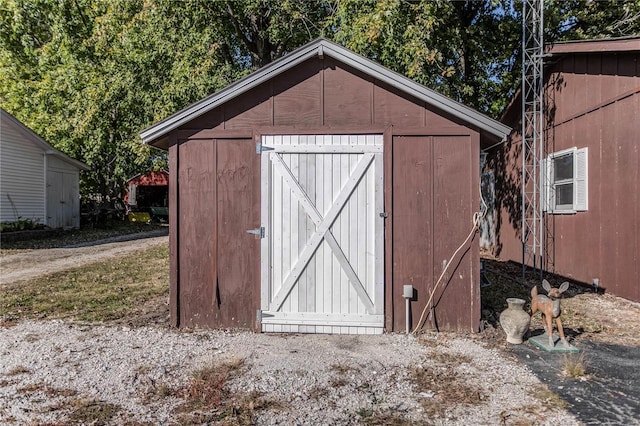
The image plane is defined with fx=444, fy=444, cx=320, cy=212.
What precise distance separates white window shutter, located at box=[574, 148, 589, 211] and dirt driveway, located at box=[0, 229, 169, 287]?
10262 millimetres

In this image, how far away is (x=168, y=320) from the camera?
5.63 meters

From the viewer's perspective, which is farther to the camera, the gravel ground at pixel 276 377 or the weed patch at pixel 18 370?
the weed patch at pixel 18 370

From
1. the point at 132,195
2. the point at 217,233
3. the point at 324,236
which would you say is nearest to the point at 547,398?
the point at 324,236

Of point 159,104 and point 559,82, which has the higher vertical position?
point 159,104

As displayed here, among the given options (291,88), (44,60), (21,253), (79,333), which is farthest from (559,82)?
(44,60)

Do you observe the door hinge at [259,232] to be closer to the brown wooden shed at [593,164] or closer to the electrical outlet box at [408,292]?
the electrical outlet box at [408,292]

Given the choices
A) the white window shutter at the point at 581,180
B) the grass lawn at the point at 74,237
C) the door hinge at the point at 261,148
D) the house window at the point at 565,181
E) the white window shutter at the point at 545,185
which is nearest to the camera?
the door hinge at the point at 261,148

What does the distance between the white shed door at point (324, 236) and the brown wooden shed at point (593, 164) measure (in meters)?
4.04

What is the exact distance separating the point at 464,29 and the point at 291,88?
32.7 ft

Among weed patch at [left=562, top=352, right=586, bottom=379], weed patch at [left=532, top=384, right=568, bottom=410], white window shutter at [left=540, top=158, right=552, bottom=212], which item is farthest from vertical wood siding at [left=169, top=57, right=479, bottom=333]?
white window shutter at [left=540, top=158, right=552, bottom=212]

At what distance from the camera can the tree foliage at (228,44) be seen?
409 inches

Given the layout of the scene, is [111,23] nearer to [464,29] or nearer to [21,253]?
[21,253]

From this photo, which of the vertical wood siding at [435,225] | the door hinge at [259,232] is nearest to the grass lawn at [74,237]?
the door hinge at [259,232]

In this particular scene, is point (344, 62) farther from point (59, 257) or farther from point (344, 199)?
point (59, 257)
